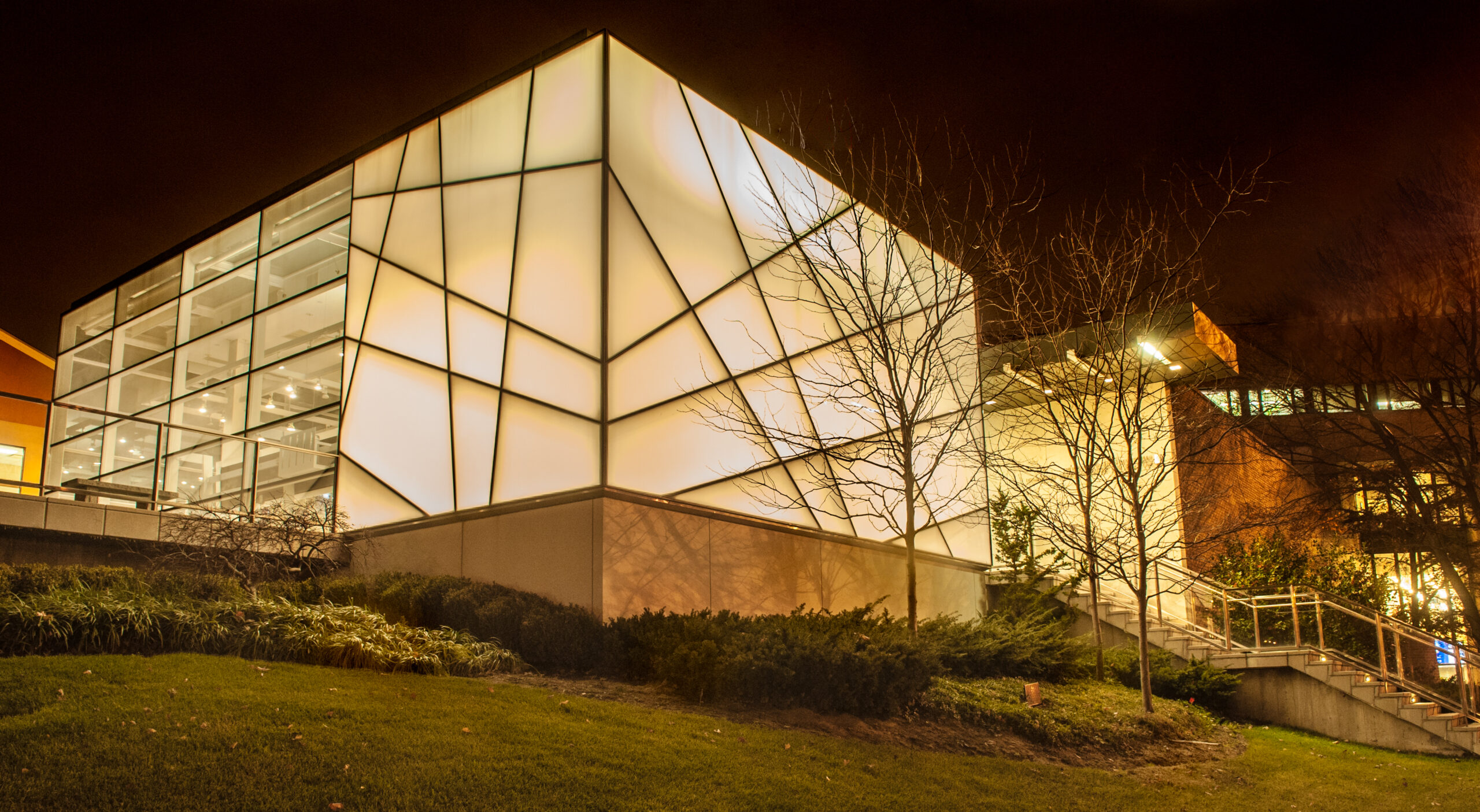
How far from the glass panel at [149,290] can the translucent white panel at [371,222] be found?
271 inches

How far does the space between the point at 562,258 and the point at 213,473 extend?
8.69 meters

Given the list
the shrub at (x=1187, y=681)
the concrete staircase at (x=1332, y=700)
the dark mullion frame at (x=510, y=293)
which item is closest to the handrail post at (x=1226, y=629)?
the concrete staircase at (x=1332, y=700)

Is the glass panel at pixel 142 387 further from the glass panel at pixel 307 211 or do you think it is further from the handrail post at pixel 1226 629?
the handrail post at pixel 1226 629

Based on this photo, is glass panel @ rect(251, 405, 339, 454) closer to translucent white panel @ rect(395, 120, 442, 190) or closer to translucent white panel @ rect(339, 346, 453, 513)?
translucent white panel @ rect(339, 346, 453, 513)

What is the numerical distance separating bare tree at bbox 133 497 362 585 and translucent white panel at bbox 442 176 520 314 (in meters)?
3.97

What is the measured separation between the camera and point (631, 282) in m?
13.7

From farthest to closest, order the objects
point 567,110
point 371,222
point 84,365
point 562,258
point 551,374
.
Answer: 1. point 84,365
2. point 371,222
3. point 567,110
4. point 562,258
5. point 551,374

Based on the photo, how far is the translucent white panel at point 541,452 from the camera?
511 inches

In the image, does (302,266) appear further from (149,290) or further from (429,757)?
(429,757)

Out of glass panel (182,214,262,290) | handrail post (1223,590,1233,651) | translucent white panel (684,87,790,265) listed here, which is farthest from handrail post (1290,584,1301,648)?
glass panel (182,214,262,290)

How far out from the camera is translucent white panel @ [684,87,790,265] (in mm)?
16000

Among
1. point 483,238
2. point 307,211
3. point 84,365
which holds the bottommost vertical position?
point 483,238

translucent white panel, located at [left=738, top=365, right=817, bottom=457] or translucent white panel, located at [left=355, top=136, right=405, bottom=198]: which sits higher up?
translucent white panel, located at [left=355, top=136, right=405, bottom=198]

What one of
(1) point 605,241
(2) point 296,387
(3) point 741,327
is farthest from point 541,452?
(2) point 296,387
